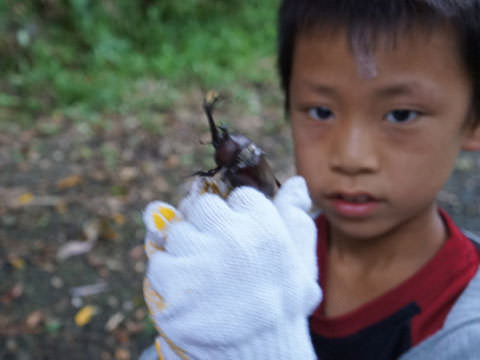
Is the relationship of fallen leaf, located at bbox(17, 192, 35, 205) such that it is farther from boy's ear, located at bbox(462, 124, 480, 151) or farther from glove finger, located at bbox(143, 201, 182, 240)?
boy's ear, located at bbox(462, 124, 480, 151)

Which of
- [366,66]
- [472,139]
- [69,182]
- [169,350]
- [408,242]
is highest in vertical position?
[366,66]

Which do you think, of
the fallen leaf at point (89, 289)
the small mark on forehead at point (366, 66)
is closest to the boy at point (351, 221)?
the small mark on forehead at point (366, 66)

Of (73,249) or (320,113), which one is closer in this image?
(320,113)

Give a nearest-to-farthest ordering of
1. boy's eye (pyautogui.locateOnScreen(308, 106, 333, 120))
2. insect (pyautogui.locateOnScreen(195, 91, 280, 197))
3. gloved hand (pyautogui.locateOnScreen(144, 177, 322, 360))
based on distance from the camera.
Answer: gloved hand (pyautogui.locateOnScreen(144, 177, 322, 360)), insect (pyautogui.locateOnScreen(195, 91, 280, 197)), boy's eye (pyautogui.locateOnScreen(308, 106, 333, 120))

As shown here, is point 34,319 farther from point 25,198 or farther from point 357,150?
point 357,150

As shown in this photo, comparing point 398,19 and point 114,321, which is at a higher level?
point 398,19

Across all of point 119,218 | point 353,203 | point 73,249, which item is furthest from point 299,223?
point 119,218

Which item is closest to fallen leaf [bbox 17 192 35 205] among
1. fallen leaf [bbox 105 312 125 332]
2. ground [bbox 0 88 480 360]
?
ground [bbox 0 88 480 360]
